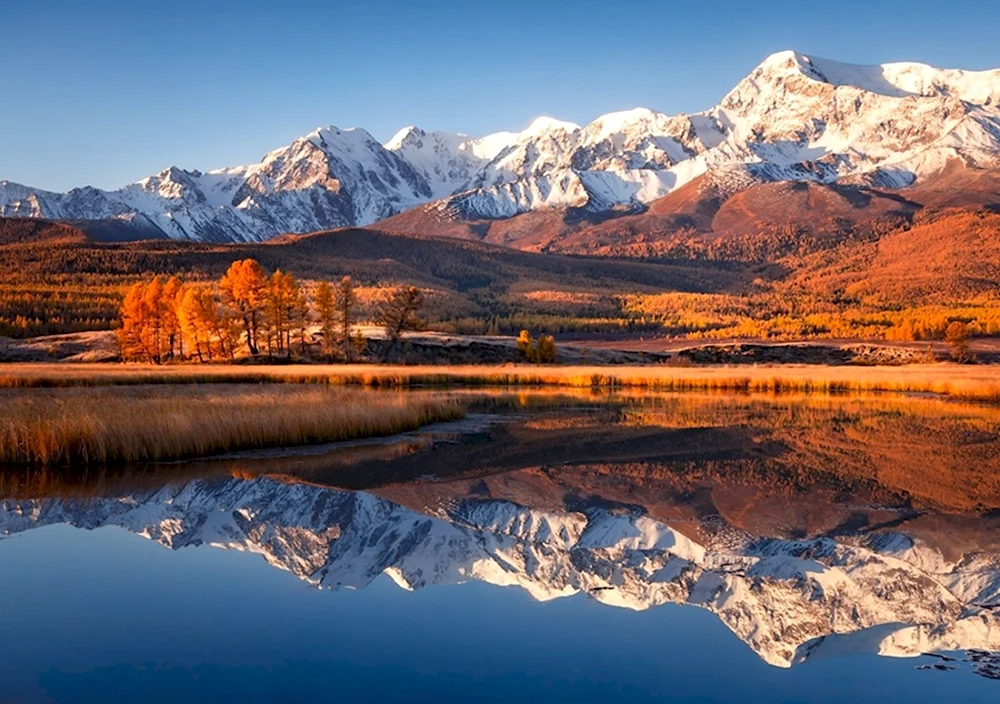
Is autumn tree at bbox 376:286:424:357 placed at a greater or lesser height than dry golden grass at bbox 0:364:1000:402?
greater

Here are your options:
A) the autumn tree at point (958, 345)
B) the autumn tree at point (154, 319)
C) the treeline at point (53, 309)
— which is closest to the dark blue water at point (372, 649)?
the autumn tree at point (154, 319)

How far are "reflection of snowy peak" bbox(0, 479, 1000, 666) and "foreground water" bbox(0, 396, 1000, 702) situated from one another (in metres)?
0.06

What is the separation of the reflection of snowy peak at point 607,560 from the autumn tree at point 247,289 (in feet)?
198

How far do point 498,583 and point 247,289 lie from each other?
6841cm

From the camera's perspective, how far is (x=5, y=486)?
20797 millimetres

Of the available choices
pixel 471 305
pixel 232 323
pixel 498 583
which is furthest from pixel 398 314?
pixel 471 305

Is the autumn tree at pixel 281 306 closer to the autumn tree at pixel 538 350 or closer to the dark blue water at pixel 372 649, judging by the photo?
the autumn tree at pixel 538 350

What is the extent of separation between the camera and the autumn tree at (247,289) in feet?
258

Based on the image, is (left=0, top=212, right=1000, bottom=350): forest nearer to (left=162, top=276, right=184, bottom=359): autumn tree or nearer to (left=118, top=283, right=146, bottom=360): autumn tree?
(left=162, top=276, right=184, bottom=359): autumn tree

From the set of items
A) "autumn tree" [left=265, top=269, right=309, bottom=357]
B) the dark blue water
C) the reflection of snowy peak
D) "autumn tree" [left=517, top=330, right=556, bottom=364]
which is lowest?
"autumn tree" [left=517, top=330, right=556, bottom=364]

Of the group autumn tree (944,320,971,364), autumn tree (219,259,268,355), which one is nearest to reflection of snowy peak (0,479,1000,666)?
autumn tree (219,259,268,355)

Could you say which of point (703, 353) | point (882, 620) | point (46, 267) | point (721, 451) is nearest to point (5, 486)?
point (882, 620)

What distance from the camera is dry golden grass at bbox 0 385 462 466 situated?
23.3m

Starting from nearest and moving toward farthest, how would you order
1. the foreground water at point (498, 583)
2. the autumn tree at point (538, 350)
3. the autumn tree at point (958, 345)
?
the foreground water at point (498, 583), the autumn tree at point (958, 345), the autumn tree at point (538, 350)
